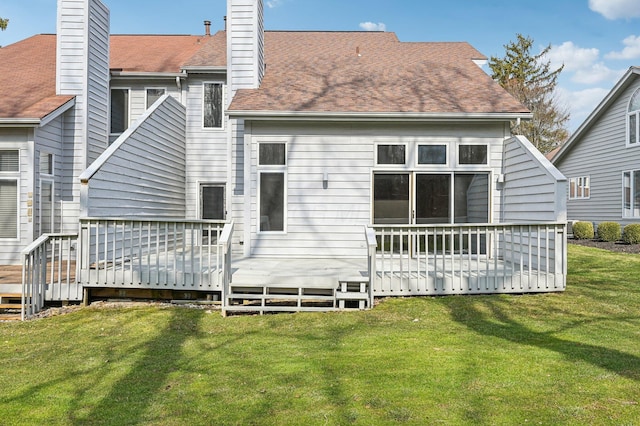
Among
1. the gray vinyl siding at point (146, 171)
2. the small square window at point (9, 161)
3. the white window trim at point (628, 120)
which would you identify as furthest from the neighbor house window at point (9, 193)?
the white window trim at point (628, 120)

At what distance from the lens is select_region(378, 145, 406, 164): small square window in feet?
30.0

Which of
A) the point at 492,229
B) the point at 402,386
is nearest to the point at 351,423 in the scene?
the point at 402,386

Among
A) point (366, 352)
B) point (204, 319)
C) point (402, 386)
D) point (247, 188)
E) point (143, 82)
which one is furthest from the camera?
point (143, 82)

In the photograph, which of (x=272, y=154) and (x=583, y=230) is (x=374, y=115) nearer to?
(x=272, y=154)

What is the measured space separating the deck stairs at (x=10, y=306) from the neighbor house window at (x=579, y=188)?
20.1 m

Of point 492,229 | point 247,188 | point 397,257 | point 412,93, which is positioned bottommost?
point 397,257

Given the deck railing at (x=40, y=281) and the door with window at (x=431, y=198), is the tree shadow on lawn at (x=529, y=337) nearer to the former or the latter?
the door with window at (x=431, y=198)

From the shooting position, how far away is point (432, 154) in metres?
9.15

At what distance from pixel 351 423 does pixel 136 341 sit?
3.14 metres

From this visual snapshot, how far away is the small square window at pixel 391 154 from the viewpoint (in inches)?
360

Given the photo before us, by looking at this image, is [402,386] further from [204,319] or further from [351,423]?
[204,319]

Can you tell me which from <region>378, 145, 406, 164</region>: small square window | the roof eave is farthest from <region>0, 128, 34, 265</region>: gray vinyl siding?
<region>378, 145, 406, 164</region>: small square window

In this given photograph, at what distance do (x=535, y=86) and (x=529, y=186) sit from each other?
27.9 metres

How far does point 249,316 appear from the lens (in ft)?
19.9
